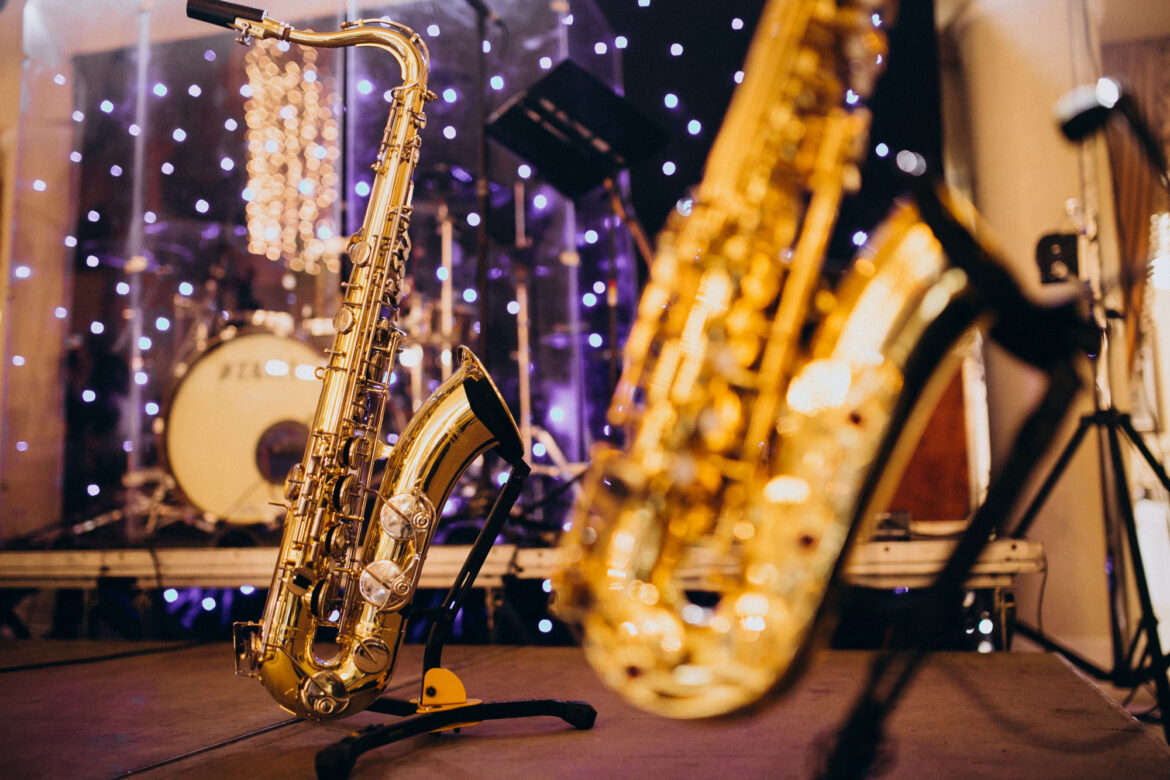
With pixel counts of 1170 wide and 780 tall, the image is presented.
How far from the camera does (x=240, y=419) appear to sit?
4047mm

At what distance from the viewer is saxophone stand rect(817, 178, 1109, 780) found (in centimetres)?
76

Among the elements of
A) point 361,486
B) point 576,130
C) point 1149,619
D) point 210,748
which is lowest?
point 210,748

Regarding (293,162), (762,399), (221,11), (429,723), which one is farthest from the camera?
(293,162)

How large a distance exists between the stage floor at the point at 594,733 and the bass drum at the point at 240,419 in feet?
4.84

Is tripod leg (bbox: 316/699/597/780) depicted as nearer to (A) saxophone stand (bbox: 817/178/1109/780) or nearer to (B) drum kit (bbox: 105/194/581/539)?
(A) saxophone stand (bbox: 817/178/1109/780)

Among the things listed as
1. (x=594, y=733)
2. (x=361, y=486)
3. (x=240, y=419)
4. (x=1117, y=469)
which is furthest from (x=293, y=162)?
(x=1117, y=469)

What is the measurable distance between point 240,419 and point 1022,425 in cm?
→ 406

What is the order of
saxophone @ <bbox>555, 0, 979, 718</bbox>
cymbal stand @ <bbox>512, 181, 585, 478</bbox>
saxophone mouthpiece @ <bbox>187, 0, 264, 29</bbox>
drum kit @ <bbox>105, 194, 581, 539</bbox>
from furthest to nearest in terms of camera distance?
cymbal stand @ <bbox>512, 181, 585, 478</bbox>, drum kit @ <bbox>105, 194, 581, 539</bbox>, saxophone mouthpiece @ <bbox>187, 0, 264, 29</bbox>, saxophone @ <bbox>555, 0, 979, 718</bbox>

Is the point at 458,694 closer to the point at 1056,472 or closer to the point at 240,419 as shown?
the point at 1056,472

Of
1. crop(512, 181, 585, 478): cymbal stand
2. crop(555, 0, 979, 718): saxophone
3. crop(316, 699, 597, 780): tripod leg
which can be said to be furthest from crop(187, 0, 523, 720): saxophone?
crop(512, 181, 585, 478): cymbal stand

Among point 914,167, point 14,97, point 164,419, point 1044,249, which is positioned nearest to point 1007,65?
point 1044,249

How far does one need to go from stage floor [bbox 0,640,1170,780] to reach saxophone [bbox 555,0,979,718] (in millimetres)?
289

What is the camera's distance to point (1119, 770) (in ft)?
4.86

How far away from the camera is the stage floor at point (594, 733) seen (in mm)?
1551
